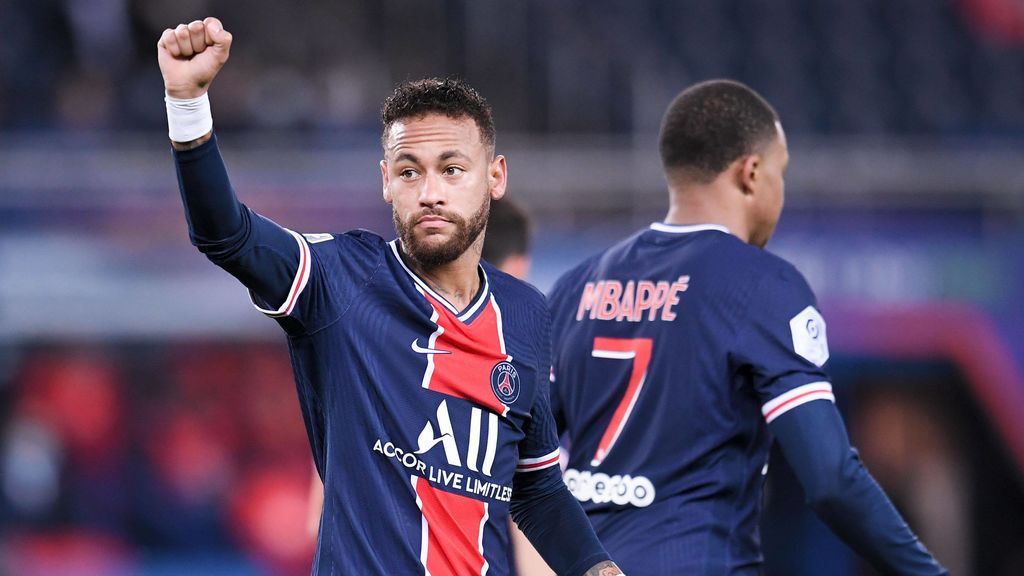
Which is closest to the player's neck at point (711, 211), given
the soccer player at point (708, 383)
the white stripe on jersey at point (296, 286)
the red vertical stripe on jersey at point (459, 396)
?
the soccer player at point (708, 383)

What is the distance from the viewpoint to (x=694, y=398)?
3904 mm

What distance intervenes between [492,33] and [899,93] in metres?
3.54

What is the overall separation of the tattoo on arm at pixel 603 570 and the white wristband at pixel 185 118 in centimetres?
141

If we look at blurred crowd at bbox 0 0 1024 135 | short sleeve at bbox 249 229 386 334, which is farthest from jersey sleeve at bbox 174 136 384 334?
blurred crowd at bbox 0 0 1024 135

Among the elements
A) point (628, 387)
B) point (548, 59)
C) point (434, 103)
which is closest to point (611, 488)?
point (628, 387)

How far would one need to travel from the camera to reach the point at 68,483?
32.8 ft

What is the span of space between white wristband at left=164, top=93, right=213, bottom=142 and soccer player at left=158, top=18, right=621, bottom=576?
214mm

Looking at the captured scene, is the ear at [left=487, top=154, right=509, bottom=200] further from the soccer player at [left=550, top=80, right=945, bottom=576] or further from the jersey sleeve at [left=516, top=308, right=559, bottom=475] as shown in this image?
the soccer player at [left=550, top=80, right=945, bottom=576]

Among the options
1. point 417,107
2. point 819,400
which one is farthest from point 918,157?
point 417,107

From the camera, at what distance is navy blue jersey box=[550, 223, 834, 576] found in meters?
3.85

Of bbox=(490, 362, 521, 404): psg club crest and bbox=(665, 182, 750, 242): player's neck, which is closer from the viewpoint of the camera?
bbox=(490, 362, 521, 404): psg club crest

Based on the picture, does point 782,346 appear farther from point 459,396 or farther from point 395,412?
point 395,412

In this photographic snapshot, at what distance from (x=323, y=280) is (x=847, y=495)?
151 cm

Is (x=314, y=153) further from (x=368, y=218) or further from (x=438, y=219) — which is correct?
(x=438, y=219)
